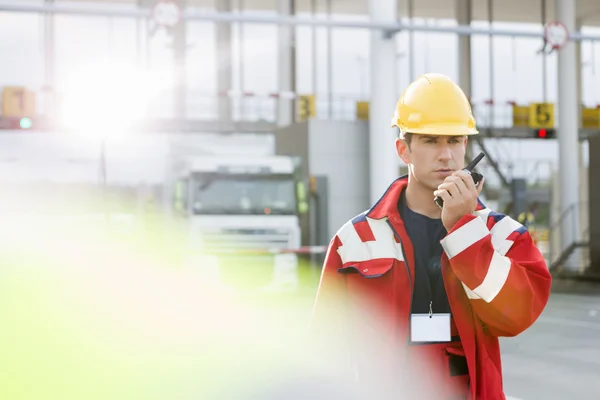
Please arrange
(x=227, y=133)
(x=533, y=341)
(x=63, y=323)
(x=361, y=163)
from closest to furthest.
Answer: (x=533, y=341) → (x=63, y=323) → (x=361, y=163) → (x=227, y=133)

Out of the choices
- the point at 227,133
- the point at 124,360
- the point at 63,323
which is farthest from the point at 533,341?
the point at 227,133

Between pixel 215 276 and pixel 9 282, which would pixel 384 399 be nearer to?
pixel 215 276

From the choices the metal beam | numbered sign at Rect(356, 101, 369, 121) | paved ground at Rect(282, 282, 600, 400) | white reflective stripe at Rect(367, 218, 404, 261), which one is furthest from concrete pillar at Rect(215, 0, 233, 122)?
white reflective stripe at Rect(367, 218, 404, 261)

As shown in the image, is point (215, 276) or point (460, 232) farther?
point (215, 276)

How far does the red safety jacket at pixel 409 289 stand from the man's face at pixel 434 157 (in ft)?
0.44

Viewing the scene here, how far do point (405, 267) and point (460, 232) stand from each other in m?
0.28

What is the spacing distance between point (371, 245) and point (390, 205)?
0.15m

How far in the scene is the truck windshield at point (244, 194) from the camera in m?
19.5

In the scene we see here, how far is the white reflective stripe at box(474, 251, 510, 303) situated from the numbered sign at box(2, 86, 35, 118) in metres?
30.1

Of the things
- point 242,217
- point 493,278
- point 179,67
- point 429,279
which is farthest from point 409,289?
point 179,67

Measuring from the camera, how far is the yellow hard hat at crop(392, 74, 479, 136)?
2.85 metres

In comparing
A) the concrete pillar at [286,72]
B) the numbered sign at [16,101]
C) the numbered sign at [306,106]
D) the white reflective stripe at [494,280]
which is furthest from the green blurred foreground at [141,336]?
the concrete pillar at [286,72]

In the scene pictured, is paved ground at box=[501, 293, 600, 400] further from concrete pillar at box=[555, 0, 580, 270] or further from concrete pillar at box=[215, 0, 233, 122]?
concrete pillar at box=[215, 0, 233, 122]

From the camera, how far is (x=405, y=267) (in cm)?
279
